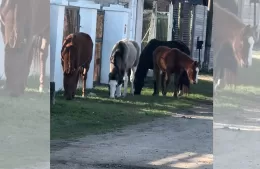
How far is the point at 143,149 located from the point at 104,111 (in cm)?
343

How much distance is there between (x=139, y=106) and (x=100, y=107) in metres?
1.10

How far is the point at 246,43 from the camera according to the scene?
18.9 feet

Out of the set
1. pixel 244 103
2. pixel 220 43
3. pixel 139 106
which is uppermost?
pixel 220 43

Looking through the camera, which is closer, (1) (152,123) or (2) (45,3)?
(2) (45,3)

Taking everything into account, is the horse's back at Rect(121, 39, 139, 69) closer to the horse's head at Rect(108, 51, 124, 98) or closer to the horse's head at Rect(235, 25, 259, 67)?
the horse's head at Rect(108, 51, 124, 98)

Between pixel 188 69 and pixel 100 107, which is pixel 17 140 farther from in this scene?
pixel 188 69

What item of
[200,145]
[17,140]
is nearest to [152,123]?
[200,145]

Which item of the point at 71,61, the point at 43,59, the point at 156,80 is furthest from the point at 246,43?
the point at 156,80

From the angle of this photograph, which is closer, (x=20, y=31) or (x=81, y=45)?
(x=20, y=31)

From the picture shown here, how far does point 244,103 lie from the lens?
6090mm

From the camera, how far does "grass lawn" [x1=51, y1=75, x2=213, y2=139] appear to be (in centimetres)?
997

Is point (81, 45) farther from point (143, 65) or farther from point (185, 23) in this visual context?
point (185, 23)

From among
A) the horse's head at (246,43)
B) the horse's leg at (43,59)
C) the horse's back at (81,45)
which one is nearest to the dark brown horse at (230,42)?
the horse's head at (246,43)

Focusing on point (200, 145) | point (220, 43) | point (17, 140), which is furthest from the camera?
point (200, 145)
